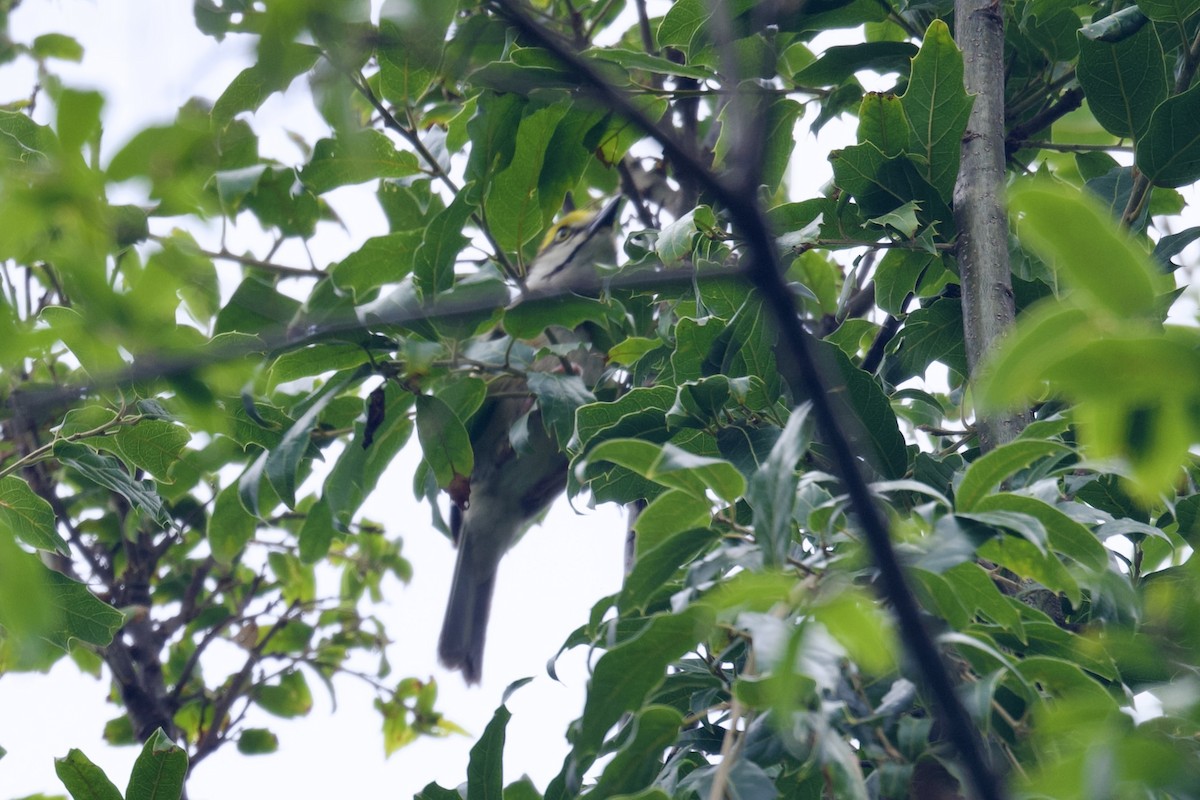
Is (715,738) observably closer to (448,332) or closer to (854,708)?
(854,708)

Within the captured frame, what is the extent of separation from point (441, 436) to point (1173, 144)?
111 cm

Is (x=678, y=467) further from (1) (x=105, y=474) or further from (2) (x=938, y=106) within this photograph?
(1) (x=105, y=474)

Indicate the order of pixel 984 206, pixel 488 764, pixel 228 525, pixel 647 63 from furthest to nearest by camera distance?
pixel 228 525, pixel 647 63, pixel 984 206, pixel 488 764

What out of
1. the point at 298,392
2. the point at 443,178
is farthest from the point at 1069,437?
the point at 298,392

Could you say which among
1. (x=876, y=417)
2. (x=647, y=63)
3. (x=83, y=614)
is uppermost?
(x=647, y=63)

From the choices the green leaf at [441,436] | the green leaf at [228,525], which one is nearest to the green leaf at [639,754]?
the green leaf at [441,436]

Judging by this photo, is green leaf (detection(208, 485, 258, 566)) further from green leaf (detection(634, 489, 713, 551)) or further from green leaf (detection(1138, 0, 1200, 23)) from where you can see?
green leaf (detection(1138, 0, 1200, 23))

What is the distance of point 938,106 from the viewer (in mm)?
1308

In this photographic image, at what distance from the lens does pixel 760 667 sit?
63 cm

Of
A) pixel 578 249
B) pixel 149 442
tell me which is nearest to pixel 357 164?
pixel 149 442

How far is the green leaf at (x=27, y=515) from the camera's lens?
4.38 feet

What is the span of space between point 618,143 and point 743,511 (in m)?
0.74

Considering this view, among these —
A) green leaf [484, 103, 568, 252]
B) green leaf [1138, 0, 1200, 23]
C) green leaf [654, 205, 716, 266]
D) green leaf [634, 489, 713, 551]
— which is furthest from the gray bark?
green leaf [484, 103, 568, 252]

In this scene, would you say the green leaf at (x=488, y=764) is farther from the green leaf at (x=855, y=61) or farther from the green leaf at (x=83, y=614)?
the green leaf at (x=855, y=61)
